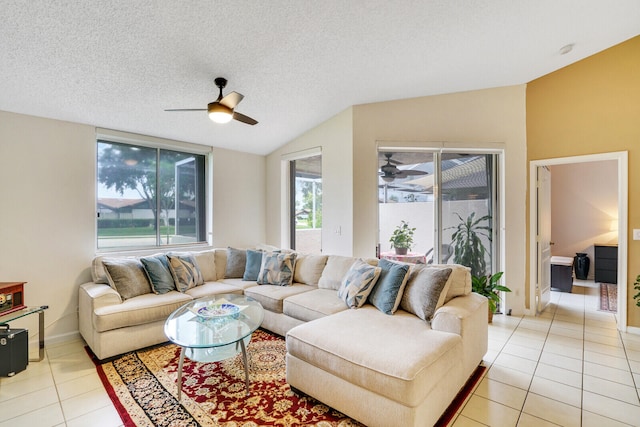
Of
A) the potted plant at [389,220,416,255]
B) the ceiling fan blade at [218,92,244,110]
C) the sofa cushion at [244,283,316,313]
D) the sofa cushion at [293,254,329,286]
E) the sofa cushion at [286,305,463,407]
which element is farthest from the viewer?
the potted plant at [389,220,416,255]

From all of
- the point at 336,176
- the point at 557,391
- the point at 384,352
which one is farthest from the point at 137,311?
the point at 557,391

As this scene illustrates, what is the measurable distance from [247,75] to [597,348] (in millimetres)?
4403

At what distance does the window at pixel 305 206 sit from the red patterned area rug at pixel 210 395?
2496 mm

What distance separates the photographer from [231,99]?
2.51 m

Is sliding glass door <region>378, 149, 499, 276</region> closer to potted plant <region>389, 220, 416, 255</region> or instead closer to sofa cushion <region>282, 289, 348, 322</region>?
potted plant <region>389, 220, 416, 255</region>

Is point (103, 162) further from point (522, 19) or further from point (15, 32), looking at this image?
point (522, 19)

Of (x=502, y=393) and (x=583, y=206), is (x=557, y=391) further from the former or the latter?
(x=583, y=206)

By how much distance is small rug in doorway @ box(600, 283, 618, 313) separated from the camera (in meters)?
4.18

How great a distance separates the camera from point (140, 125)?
3.60 meters

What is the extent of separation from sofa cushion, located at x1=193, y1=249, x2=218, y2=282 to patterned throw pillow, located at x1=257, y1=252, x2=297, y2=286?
2.31ft

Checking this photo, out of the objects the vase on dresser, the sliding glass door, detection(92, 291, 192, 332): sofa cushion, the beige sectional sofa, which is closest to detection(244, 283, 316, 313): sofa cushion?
the beige sectional sofa

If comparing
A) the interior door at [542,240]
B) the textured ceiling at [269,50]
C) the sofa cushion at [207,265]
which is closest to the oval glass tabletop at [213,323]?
the sofa cushion at [207,265]

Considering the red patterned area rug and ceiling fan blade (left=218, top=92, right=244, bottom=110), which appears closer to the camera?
the red patterned area rug

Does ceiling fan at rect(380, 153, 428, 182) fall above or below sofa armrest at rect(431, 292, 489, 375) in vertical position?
above
